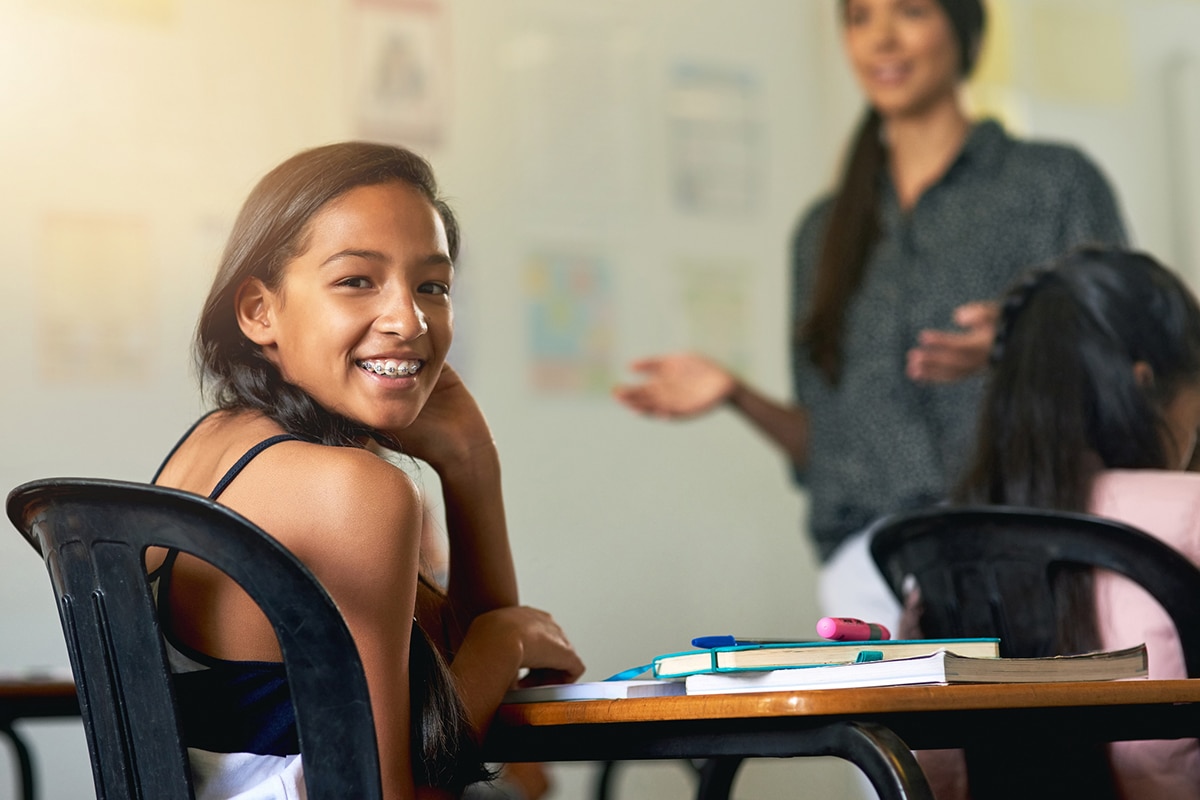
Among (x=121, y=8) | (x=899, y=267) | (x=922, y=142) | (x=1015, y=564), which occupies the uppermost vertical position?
(x=121, y=8)

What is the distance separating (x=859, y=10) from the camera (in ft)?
10.6

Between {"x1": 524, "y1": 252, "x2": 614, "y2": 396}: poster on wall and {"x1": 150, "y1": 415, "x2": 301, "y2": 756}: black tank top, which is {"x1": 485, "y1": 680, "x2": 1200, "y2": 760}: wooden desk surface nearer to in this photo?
{"x1": 150, "y1": 415, "x2": 301, "y2": 756}: black tank top

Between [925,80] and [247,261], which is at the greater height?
[925,80]

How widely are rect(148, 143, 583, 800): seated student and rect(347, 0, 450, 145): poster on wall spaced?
1800 millimetres

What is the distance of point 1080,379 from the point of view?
168 centimetres


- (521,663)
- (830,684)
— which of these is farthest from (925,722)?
(521,663)

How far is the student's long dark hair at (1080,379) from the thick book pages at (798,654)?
0.69 metres

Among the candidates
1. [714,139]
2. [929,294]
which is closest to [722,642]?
[929,294]

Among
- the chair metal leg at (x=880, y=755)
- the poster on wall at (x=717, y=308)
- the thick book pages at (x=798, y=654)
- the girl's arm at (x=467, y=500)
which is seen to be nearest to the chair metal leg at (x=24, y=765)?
the girl's arm at (x=467, y=500)

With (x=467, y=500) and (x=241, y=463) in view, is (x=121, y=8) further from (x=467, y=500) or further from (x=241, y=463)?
(x=241, y=463)

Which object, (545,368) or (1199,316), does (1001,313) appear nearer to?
(1199,316)

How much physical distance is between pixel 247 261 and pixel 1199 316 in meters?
1.19

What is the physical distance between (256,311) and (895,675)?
0.61 metres

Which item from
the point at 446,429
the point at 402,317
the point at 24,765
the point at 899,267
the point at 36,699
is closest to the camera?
the point at 402,317
